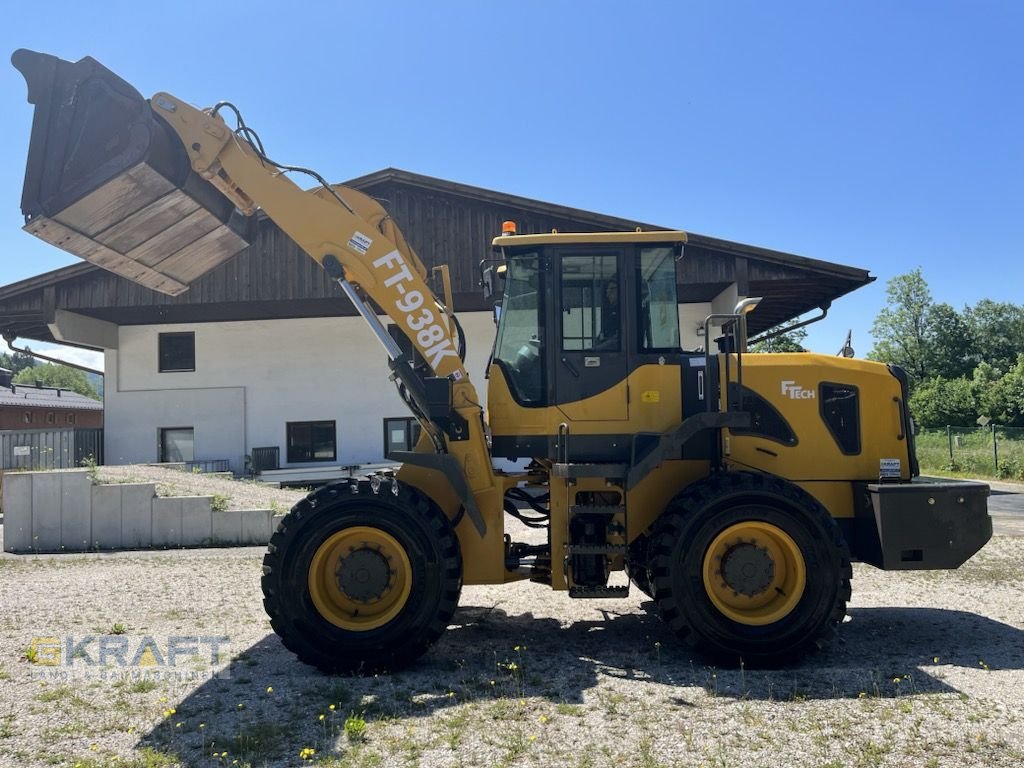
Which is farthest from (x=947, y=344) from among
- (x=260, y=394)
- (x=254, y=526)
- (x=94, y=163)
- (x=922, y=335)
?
(x=94, y=163)

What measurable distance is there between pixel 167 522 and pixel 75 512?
1.35 metres

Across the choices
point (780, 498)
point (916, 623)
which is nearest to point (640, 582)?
point (780, 498)

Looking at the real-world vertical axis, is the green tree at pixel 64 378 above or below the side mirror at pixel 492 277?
above

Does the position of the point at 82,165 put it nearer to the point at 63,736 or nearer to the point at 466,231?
the point at 63,736

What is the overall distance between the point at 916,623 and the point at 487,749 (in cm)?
445

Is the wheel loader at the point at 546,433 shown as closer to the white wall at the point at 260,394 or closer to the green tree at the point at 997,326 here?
the white wall at the point at 260,394

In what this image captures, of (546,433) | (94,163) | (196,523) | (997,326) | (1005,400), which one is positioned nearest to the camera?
(94,163)

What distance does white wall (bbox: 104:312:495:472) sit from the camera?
728 inches

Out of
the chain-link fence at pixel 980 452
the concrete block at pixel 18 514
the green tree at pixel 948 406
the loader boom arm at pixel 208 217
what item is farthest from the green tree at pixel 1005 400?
the concrete block at pixel 18 514

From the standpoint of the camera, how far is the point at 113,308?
16641 millimetres

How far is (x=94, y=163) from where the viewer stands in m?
4.96

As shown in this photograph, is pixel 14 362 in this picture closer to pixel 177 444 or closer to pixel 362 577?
pixel 177 444

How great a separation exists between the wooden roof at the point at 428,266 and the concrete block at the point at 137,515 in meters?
6.40

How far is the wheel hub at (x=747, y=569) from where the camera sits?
5.20 metres
